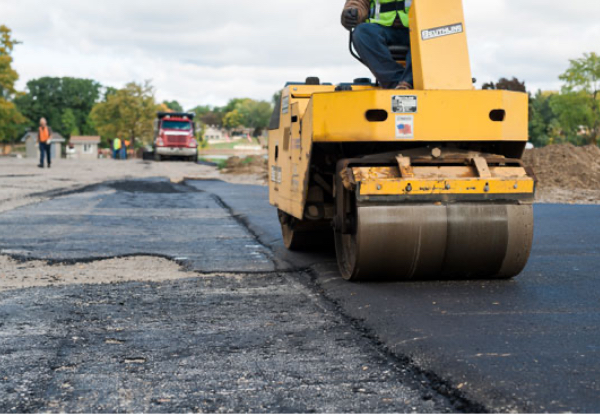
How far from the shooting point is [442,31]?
5395 millimetres

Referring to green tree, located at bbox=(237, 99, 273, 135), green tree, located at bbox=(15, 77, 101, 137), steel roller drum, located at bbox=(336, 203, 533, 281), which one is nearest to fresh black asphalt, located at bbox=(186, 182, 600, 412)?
steel roller drum, located at bbox=(336, 203, 533, 281)

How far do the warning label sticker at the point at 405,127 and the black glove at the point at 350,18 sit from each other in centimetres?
128

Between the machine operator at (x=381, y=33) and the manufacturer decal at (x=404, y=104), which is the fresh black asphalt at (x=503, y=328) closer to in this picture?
the manufacturer decal at (x=404, y=104)

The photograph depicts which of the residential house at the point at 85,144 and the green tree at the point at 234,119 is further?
the green tree at the point at 234,119

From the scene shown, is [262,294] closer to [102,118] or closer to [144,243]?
[144,243]

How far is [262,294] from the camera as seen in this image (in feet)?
16.4

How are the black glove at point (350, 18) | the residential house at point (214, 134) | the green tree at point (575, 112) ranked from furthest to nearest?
the residential house at point (214, 134)
the green tree at point (575, 112)
the black glove at point (350, 18)

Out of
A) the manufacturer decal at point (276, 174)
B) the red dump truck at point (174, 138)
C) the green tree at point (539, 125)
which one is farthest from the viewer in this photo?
the green tree at point (539, 125)

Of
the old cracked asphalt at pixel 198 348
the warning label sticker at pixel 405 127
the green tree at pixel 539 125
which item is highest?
the green tree at pixel 539 125

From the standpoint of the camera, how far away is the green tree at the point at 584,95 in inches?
2402

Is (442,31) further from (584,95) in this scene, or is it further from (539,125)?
(539,125)

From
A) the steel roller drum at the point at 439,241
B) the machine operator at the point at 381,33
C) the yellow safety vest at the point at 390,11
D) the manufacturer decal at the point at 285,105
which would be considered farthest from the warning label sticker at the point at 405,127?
A: the manufacturer decal at the point at 285,105

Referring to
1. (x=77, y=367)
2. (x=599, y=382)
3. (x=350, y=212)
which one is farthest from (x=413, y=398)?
(x=350, y=212)

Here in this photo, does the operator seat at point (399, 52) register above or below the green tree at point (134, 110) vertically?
below
